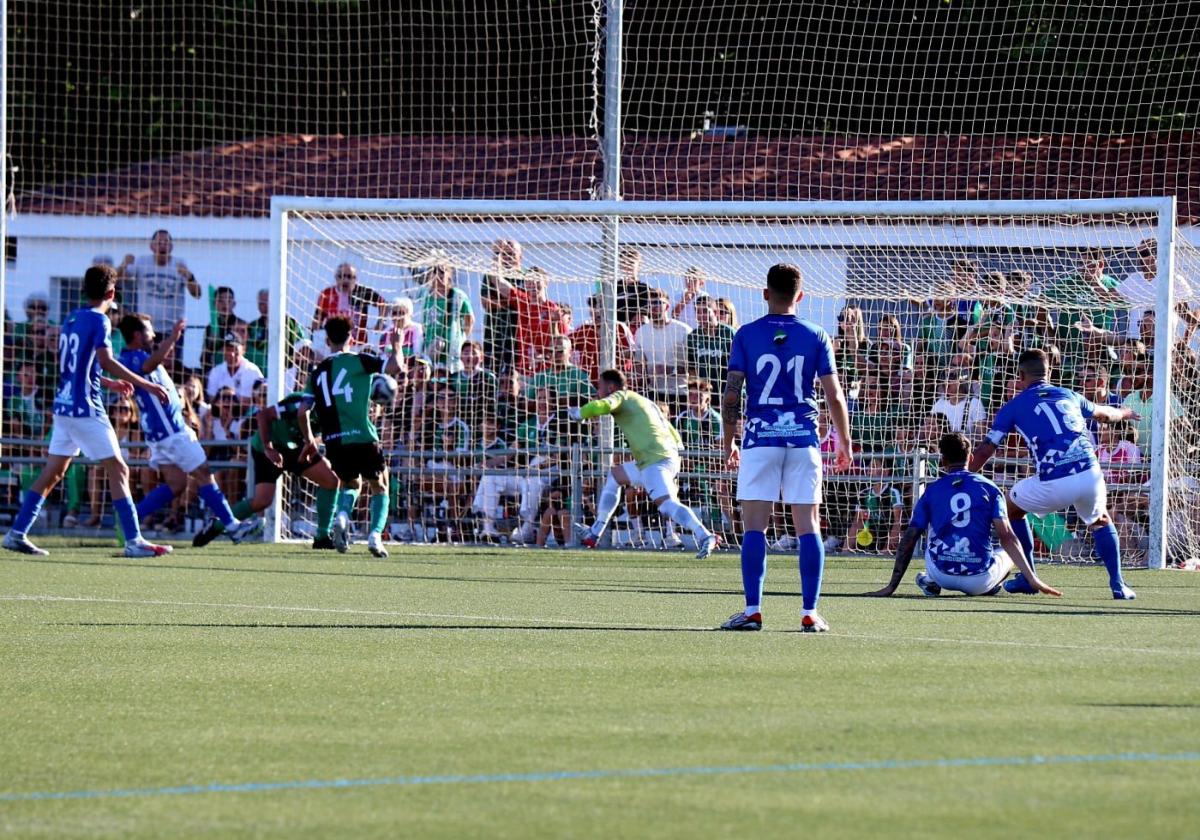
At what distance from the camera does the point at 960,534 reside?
504 inches

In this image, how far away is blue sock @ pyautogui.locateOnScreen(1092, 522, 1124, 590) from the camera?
42.8 feet

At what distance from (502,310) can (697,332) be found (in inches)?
90.0

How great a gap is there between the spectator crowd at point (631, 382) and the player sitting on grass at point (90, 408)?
11.3ft

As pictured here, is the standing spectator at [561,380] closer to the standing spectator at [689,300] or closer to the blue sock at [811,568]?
the standing spectator at [689,300]

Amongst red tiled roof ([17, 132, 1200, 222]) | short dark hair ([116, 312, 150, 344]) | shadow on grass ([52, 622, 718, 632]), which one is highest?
red tiled roof ([17, 132, 1200, 222])

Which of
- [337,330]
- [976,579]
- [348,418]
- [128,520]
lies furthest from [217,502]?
[976,579]

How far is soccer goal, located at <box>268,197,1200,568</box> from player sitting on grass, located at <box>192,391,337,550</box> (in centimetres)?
100

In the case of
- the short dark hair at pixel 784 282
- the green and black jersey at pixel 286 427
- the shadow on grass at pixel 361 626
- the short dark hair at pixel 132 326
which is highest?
the short dark hair at pixel 132 326

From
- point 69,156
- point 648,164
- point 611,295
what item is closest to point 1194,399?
point 611,295

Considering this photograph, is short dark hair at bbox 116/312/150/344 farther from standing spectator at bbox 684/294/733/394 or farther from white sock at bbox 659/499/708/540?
standing spectator at bbox 684/294/733/394

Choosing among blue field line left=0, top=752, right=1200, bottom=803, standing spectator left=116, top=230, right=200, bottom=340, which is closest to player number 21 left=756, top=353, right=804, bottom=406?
blue field line left=0, top=752, right=1200, bottom=803

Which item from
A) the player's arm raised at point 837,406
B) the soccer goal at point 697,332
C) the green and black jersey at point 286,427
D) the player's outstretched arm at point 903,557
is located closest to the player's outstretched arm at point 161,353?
the green and black jersey at point 286,427

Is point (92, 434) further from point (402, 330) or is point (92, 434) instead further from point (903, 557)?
point (903, 557)

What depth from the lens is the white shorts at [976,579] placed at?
1290cm
